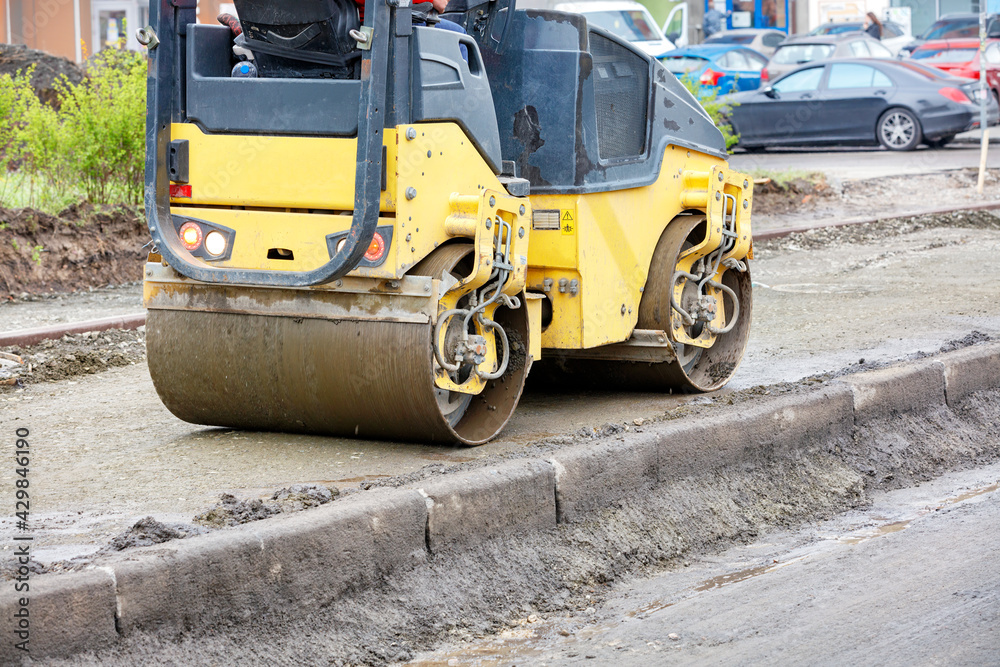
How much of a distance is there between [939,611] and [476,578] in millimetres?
1467

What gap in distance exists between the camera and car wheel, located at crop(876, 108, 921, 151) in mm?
18953

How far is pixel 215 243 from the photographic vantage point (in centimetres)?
491

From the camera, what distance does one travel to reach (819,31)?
3347cm

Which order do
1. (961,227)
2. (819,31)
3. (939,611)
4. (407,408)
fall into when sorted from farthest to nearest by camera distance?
(819,31) < (961,227) < (407,408) < (939,611)

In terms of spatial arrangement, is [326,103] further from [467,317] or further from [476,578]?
[476,578]

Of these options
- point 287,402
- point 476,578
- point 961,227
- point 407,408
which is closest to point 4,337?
point 287,402

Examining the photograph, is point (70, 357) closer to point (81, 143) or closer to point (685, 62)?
point (81, 143)

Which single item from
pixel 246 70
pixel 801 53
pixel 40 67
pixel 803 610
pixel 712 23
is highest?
pixel 712 23

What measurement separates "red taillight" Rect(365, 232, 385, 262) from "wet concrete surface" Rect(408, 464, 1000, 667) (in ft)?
4.72

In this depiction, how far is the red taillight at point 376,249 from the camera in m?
4.67

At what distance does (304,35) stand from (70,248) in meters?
5.85

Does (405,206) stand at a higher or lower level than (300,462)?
higher

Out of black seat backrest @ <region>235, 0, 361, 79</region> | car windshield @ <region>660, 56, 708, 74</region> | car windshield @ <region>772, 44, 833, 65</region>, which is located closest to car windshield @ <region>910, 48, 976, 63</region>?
car windshield @ <region>772, 44, 833, 65</region>

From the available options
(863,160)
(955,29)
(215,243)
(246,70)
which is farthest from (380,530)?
(955,29)
